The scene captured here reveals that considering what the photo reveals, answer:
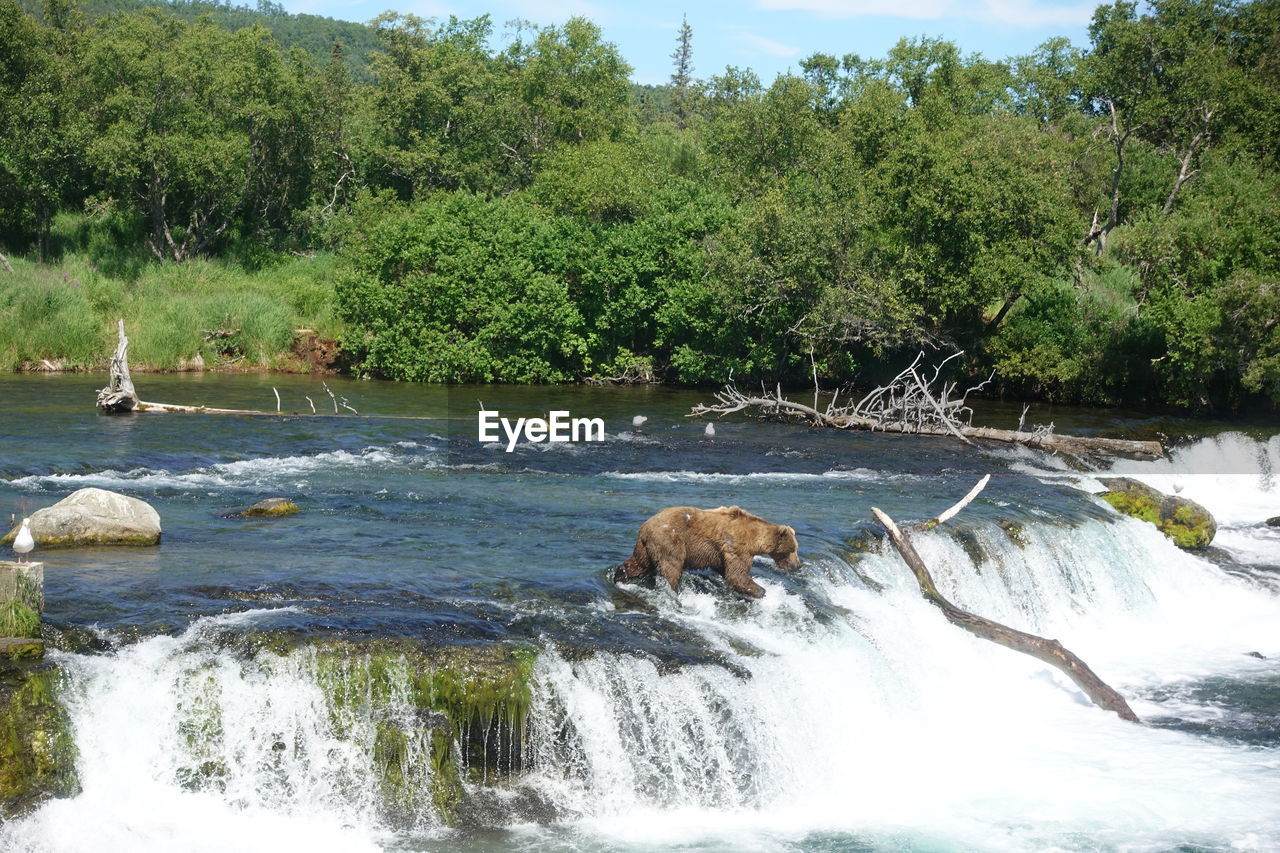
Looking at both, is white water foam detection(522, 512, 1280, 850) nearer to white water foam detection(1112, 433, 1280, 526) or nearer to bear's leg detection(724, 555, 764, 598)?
bear's leg detection(724, 555, 764, 598)

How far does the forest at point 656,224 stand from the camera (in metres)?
32.0

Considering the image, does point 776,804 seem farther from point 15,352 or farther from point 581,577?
point 15,352

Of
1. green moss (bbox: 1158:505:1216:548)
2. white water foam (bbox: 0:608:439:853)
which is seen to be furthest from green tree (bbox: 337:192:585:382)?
white water foam (bbox: 0:608:439:853)

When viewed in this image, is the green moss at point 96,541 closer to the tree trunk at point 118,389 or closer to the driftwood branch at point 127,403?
the driftwood branch at point 127,403

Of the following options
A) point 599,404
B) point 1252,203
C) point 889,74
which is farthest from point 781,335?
point 889,74

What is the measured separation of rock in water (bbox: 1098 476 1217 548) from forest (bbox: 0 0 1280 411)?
971 cm

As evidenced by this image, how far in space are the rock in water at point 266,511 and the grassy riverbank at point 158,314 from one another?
2126 cm

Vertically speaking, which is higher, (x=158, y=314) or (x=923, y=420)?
(x=158, y=314)

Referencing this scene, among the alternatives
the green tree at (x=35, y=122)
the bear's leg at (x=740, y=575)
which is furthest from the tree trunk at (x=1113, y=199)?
the green tree at (x=35, y=122)

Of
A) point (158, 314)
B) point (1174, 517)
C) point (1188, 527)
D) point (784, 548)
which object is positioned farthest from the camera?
point (158, 314)

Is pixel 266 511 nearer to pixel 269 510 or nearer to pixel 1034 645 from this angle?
pixel 269 510

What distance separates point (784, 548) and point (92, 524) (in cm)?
853

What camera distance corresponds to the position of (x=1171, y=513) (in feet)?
68.2

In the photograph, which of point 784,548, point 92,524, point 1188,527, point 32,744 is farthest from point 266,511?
point 1188,527
